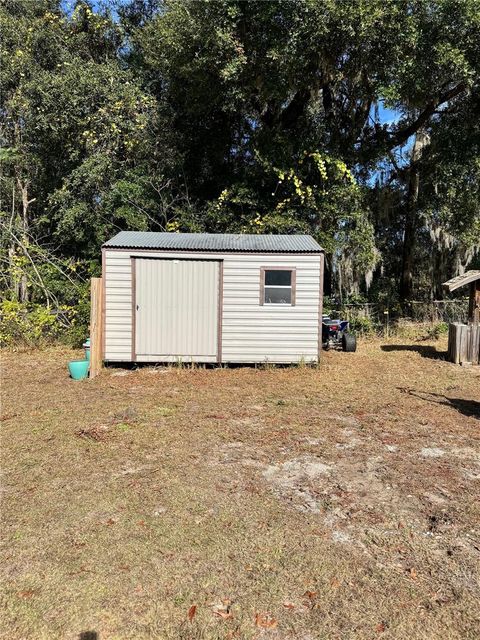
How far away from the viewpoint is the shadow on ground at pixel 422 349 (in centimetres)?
952

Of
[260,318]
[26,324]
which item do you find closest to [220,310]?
[260,318]

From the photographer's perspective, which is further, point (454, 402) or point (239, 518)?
point (454, 402)

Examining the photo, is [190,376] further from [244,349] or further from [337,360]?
[337,360]

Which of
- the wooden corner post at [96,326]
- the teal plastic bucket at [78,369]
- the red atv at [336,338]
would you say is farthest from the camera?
the red atv at [336,338]

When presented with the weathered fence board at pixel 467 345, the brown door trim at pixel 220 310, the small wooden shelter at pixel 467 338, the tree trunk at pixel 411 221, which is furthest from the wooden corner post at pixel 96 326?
the tree trunk at pixel 411 221

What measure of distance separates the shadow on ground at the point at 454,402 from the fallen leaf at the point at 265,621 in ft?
13.6

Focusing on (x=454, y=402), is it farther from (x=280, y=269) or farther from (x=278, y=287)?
(x=280, y=269)

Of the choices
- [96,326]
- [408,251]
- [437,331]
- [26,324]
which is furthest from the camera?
[408,251]

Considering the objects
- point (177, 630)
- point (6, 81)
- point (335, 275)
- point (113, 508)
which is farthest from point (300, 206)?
point (177, 630)

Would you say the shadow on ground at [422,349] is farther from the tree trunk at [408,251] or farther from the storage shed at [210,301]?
the tree trunk at [408,251]

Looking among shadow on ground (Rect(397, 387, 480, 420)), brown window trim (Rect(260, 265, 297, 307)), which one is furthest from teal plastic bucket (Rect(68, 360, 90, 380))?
shadow on ground (Rect(397, 387, 480, 420))

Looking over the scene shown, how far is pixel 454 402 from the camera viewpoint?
612cm

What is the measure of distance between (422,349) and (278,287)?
4178 mm

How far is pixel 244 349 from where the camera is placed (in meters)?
8.10
